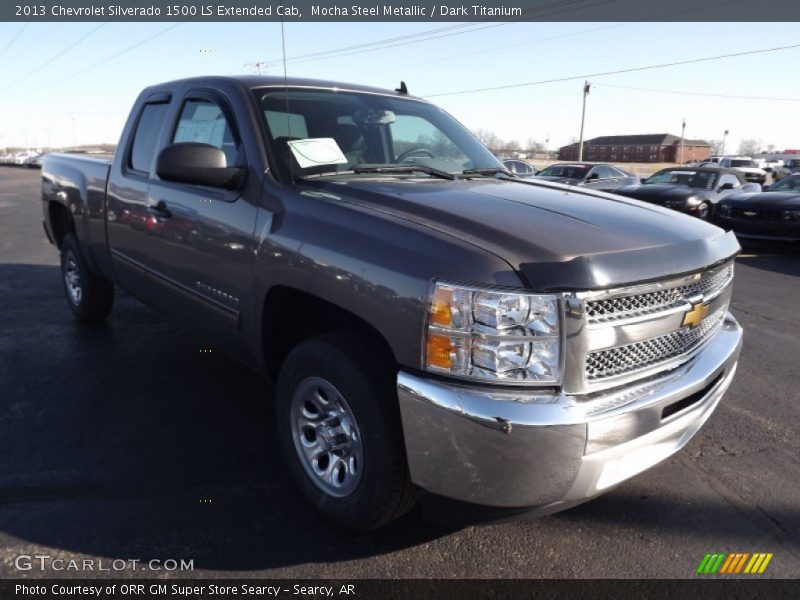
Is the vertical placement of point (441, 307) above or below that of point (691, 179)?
above

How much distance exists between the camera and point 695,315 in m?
2.50

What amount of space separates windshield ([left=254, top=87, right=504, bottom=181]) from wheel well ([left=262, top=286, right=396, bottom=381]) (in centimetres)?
61

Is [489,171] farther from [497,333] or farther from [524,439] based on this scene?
[524,439]

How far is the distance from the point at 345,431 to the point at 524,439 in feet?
2.84

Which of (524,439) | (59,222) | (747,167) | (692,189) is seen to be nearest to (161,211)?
(524,439)

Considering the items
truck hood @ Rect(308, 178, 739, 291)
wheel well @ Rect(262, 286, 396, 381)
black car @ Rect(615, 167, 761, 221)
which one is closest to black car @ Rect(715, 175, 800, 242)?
black car @ Rect(615, 167, 761, 221)

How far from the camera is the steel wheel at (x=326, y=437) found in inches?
99.1

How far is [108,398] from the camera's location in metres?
3.93

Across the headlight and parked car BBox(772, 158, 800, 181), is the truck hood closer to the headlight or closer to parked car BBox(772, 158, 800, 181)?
the headlight

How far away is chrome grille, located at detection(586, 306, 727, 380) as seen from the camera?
217 cm

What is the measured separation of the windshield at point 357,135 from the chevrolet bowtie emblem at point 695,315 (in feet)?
4.97
